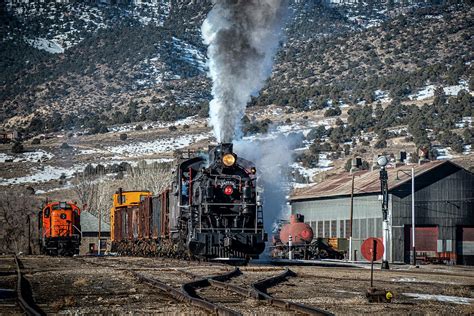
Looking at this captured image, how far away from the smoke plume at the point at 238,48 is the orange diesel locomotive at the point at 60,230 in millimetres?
21007

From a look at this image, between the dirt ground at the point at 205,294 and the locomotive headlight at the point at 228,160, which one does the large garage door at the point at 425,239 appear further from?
the dirt ground at the point at 205,294

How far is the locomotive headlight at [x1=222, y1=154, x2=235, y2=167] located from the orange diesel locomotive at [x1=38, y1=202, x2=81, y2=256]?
90.9ft

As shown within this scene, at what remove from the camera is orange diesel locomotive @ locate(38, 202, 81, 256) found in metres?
58.6

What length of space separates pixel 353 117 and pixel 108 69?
76.7 meters

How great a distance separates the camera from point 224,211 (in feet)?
111

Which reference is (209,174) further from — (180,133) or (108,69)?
(108,69)

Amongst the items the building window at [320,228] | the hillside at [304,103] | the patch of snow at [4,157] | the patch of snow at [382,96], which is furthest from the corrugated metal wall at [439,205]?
the patch of snow at [382,96]

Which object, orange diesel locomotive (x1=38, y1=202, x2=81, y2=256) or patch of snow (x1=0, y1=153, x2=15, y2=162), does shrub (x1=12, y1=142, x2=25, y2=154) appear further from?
orange diesel locomotive (x1=38, y1=202, x2=81, y2=256)

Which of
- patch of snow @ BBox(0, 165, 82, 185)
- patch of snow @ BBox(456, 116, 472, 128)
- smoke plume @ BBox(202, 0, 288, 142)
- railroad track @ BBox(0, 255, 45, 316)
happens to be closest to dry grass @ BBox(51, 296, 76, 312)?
railroad track @ BBox(0, 255, 45, 316)

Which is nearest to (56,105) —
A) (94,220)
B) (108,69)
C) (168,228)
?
(108,69)

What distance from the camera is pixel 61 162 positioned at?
12506 centimetres

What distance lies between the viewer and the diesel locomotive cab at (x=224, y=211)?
1308 inches

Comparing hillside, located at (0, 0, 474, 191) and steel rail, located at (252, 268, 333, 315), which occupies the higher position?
hillside, located at (0, 0, 474, 191)

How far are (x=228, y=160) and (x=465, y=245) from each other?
32.8 m
